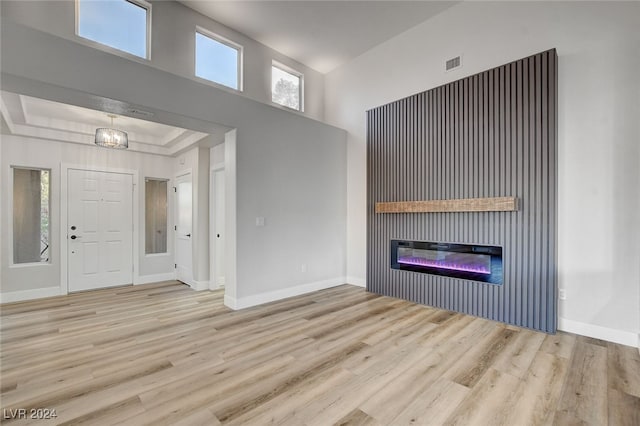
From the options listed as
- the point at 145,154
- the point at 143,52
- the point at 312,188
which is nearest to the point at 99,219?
the point at 145,154

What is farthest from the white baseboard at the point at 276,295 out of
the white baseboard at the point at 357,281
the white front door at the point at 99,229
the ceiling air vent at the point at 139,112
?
the white front door at the point at 99,229

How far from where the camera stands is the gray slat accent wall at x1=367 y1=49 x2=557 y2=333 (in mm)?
3113

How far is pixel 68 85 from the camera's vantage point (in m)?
2.68

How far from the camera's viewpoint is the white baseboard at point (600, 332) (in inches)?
108

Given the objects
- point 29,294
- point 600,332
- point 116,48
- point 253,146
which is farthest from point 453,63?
point 29,294

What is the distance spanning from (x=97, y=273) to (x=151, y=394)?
4.25 meters

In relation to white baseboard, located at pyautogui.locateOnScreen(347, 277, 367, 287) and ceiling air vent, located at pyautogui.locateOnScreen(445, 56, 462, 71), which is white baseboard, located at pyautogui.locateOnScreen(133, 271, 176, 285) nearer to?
white baseboard, located at pyautogui.locateOnScreen(347, 277, 367, 287)

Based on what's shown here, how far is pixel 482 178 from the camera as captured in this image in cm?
356

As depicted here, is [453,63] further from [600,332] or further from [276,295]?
[276,295]

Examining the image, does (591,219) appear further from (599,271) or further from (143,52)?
(143,52)

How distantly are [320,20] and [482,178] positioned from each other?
326cm

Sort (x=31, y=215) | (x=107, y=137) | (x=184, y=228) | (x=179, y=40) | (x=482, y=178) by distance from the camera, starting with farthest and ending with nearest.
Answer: (x=184, y=228) < (x=31, y=215) < (x=107, y=137) < (x=179, y=40) < (x=482, y=178)

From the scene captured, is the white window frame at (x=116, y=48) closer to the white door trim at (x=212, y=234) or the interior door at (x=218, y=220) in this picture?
the white door trim at (x=212, y=234)

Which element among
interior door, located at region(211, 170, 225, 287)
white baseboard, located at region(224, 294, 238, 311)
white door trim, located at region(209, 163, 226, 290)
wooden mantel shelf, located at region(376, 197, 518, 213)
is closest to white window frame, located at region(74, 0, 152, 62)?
white door trim, located at region(209, 163, 226, 290)
